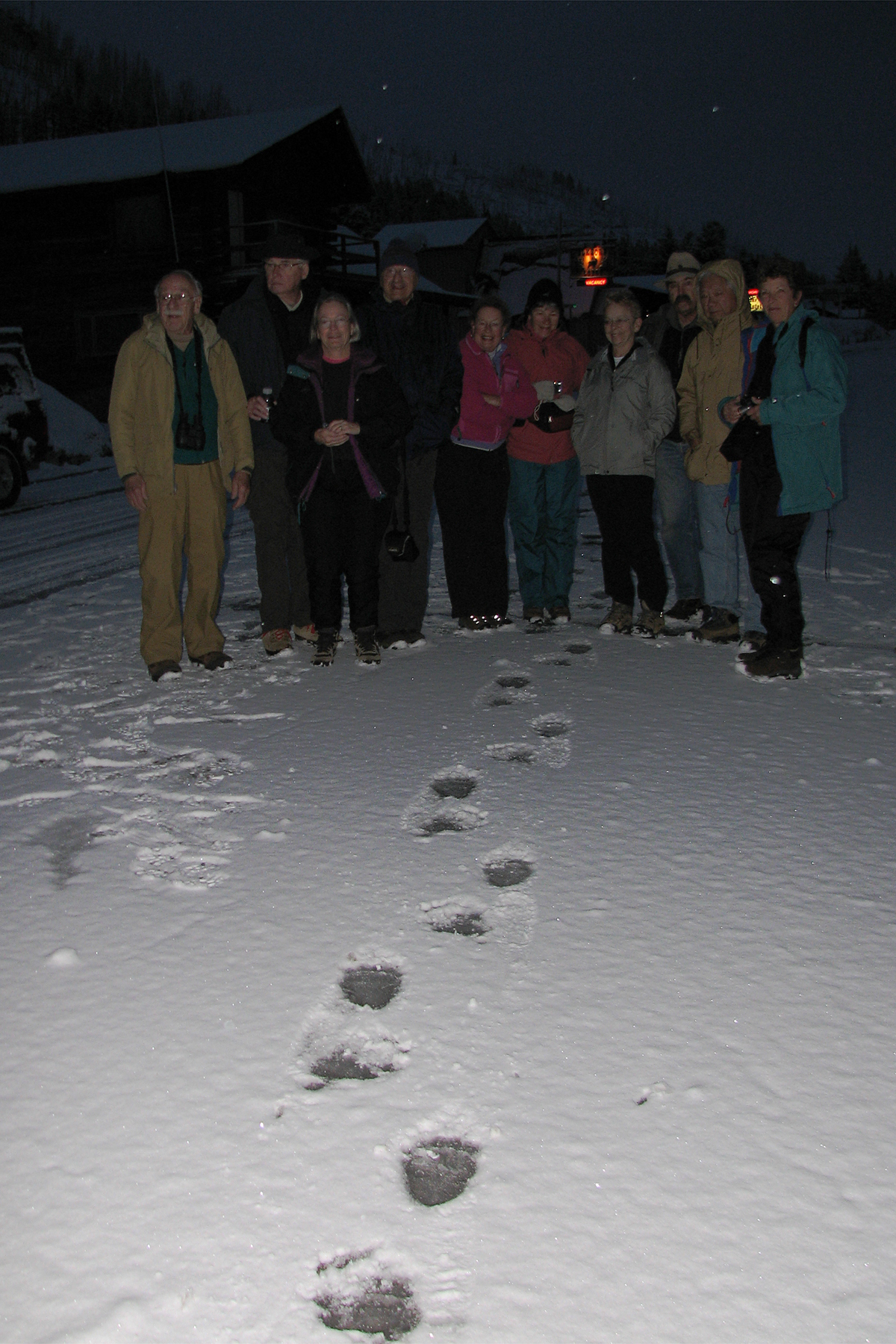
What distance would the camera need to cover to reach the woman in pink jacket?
14.8 ft

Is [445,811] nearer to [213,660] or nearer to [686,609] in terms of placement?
[213,660]

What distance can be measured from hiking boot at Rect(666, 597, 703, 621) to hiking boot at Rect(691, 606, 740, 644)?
0.34 meters

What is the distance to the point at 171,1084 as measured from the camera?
1.72 m

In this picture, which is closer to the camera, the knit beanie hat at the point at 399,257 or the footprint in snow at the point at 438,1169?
the footprint in snow at the point at 438,1169

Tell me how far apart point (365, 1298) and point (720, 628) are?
11.7 ft

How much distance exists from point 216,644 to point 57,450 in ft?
35.7

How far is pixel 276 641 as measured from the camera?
4430 mm

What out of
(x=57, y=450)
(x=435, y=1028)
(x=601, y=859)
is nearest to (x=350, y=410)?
(x=601, y=859)

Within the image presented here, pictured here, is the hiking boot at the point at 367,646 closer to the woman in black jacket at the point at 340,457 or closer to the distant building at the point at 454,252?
the woman in black jacket at the point at 340,457

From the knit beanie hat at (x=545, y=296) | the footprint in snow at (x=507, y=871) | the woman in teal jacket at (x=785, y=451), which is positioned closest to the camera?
the footprint in snow at (x=507, y=871)

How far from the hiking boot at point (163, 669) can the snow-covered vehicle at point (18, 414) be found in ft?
22.5

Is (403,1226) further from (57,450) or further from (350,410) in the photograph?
(57,450)

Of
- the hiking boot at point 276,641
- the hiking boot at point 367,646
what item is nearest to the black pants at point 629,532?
the hiking boot at point 367,646

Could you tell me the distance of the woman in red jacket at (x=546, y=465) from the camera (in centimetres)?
463
